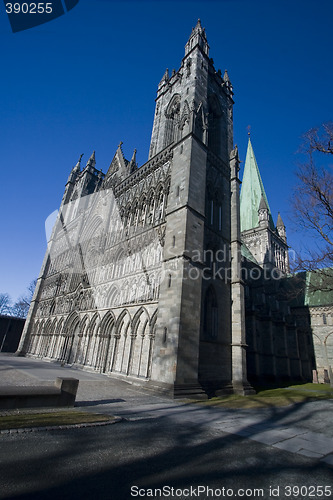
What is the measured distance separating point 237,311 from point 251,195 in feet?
135

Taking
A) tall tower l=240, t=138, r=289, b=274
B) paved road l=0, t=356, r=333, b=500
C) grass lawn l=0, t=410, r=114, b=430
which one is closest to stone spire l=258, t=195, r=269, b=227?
tall tower l=240, t=138, r=289, b=274

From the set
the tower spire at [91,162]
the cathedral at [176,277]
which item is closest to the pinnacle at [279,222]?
the cathedral at [176,277]

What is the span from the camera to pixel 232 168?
22.2 m

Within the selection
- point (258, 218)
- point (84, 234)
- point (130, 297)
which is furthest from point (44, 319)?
point (258, 218)

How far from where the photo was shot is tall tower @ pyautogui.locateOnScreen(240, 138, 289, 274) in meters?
43.4

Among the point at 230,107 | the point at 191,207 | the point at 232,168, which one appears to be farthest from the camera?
the point at 230,107

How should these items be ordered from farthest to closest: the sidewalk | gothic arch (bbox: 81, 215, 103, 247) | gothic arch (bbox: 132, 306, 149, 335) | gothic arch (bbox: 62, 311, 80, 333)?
1. gothic arch (bbox: 81, 215, 103, 247)
2. gothic arch (bbox: 62, 311, 80, 333)
3. gothic arch (bbox: 132, 306, 149, 335)
4. the sidewalk

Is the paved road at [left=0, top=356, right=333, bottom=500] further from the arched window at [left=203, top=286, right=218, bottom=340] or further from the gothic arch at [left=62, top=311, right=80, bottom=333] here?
the gothic arch at [left=62, top=311, right=80, bottom=333]

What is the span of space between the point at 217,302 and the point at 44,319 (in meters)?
27.0

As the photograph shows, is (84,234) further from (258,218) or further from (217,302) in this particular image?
(258,218)

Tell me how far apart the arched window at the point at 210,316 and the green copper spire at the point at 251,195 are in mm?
34508

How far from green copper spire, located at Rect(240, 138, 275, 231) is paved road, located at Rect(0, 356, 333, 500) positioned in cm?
4501

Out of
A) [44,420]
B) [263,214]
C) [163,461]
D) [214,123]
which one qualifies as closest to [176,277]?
[44,420]

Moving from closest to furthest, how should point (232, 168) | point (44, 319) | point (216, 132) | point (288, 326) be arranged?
point (232, 168) < point (216, 132) < point (288, 326) < point (44, 319)
